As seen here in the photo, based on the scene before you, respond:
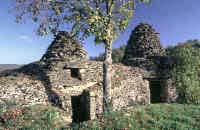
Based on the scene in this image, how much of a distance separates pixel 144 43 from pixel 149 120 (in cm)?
1097

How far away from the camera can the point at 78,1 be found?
2052cm

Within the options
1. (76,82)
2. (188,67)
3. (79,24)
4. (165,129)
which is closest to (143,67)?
(188,67)

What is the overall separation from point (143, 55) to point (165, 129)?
37.0 ft

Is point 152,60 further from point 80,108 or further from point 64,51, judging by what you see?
point 80,108

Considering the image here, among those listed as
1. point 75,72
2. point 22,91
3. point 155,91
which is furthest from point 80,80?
point 155,91

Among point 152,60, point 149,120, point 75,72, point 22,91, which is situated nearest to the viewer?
point 149,120

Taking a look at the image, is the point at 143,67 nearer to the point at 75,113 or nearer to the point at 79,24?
the point at 75,113

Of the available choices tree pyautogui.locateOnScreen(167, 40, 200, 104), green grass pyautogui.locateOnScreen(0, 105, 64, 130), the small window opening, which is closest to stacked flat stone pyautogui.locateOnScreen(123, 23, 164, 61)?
tree pyautogui.locateOnScreen(167, 40, 200, 104)

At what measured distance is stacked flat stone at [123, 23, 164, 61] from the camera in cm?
2812

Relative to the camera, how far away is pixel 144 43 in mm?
28469

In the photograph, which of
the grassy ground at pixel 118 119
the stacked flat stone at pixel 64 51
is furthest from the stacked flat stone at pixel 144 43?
the grassy ground at pixel 118 119

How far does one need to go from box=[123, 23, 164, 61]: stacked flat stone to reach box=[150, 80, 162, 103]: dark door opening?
6.64 ft

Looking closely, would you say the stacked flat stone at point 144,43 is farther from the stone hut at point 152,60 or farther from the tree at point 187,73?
the tree at point 187,73

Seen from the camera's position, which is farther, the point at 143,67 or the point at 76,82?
the point at 143,67
